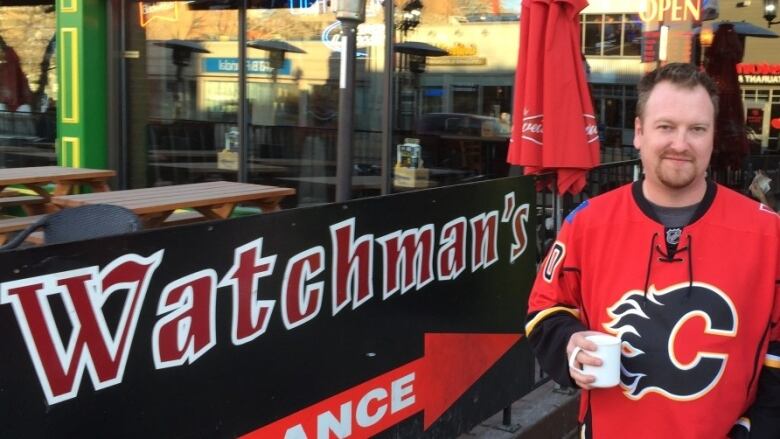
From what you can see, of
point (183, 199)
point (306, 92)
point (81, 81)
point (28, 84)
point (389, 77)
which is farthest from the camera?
point (28, 84)

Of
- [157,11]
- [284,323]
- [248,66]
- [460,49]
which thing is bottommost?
[284,323]

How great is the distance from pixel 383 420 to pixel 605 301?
141 centimetres

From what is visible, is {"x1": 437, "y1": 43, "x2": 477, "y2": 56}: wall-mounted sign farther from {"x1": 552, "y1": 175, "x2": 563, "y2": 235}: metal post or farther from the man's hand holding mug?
the man's hand holding mug

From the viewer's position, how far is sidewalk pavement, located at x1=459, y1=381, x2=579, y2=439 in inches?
168

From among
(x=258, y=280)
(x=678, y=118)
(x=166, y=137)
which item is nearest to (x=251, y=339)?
(x=258, y=280)

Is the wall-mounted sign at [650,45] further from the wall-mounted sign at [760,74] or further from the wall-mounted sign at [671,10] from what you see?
the wall-mounted sign at [760,74]

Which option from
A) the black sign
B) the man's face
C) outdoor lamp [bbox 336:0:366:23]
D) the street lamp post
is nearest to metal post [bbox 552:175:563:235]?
the black sign

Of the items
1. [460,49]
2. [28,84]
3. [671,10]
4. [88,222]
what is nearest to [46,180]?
[88,222]

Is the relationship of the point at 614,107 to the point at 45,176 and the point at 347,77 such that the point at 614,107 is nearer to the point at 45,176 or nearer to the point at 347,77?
the point at 347,77

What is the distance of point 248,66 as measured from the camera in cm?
784

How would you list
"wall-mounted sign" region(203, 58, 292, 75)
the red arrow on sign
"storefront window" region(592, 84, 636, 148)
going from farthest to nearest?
"wall-mounted sign" region(203, 58, 292, 75), "storefront window" region(592, 84, 636, 148), the red arrow on sign

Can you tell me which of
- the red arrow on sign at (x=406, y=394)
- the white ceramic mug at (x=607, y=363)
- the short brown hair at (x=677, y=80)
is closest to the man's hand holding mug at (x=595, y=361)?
the white ceramic mug at (x=607, y=363)

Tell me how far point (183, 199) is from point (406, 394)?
7.84ft

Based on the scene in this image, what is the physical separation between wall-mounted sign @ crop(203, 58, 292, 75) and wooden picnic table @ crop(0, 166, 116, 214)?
6.23ft
